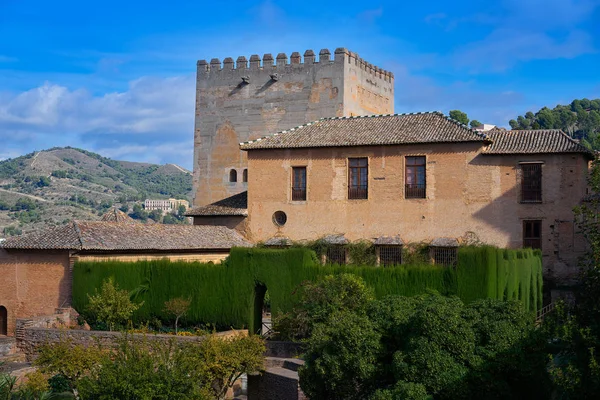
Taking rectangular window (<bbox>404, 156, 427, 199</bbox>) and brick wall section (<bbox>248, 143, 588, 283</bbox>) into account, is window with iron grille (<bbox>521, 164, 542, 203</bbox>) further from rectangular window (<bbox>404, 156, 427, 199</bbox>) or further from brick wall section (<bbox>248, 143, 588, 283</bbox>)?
rectangular window (<bbox>404, 156, 427, 199</bbox>)

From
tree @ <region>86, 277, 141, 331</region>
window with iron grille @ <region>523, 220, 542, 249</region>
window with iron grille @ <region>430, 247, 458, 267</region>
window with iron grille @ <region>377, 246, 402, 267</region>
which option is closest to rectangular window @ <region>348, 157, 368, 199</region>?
window with iron grille @ <region>377, 246, 402, 267</region>

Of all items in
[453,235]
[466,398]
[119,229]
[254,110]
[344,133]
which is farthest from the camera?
[254,110]

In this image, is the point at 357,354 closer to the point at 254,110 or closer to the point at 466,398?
the point at 466,398

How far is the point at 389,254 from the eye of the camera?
1248 inches

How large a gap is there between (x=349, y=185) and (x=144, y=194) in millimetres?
114451

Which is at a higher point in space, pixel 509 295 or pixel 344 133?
pixel 344 133

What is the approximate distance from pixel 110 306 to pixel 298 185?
10.8 meters

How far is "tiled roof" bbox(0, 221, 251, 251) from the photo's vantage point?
27297mm

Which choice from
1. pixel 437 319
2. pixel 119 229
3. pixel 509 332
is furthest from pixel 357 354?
pixel 119 229

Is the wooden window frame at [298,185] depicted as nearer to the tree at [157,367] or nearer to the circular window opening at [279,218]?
the circular window opening at [279,218]

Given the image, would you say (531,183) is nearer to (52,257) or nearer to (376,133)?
(376,133)

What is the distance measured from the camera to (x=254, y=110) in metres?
42.8

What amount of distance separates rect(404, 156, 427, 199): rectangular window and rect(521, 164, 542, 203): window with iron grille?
3.77 metres

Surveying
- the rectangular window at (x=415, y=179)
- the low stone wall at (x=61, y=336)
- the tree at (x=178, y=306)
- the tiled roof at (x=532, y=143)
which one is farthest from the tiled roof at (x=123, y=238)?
the tiled roof at (x=532, y=143)
